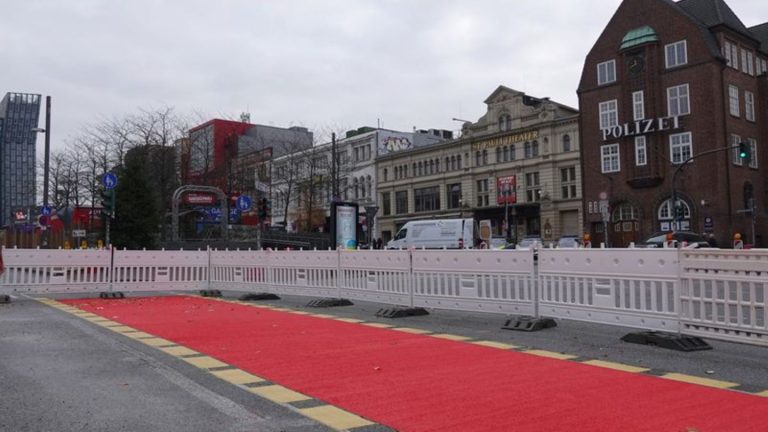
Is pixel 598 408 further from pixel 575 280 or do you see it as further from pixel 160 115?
pixel 160 115

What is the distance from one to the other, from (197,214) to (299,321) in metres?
38.4

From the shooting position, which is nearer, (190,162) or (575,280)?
(575,280)

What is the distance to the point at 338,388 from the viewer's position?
6.04 m

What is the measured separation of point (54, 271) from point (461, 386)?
1509 centimetres

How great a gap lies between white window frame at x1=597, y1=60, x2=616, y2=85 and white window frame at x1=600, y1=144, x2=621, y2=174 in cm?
512

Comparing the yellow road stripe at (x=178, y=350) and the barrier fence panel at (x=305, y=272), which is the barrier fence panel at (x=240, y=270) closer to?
the barrier fence panel at (x=305, y=272)

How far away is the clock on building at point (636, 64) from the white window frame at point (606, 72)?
1583 millimetres

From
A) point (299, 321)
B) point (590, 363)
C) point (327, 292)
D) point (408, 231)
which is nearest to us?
point (590, 363)

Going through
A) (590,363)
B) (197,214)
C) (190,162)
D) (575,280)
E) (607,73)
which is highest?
(607,73)

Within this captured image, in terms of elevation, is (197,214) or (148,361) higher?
(197,214)

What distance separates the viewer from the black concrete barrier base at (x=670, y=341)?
26.4 ft

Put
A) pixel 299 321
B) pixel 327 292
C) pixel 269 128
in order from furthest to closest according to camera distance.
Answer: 1. pixel 269 128
2. pixel 327 292
3. pixel 299 321

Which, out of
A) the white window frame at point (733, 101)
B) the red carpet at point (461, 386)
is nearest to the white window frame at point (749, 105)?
the white window frame at point (733, 101)

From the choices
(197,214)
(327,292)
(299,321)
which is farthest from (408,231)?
(299,321)
